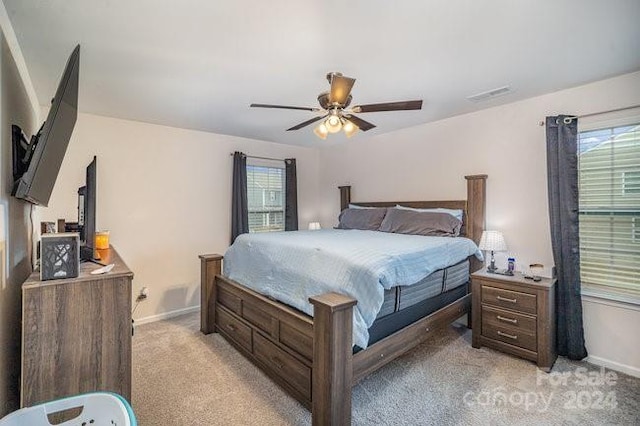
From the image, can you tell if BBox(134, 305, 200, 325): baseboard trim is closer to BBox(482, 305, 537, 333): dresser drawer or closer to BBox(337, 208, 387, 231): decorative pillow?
BBox(337, 208, 387, 231): decorative pillow

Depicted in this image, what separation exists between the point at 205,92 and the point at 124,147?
1.51m

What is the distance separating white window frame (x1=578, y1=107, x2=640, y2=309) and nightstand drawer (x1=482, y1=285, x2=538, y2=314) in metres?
0.59

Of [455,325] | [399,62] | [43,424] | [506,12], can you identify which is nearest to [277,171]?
[399,62]

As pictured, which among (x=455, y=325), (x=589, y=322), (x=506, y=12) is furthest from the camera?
(x=455, y=325)

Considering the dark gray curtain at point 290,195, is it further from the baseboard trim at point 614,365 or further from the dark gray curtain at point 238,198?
the baseboard trim at point 614,365

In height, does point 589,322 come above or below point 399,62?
below

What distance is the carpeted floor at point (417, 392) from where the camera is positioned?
6.31 feet

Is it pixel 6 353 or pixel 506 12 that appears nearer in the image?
pixel 6 353

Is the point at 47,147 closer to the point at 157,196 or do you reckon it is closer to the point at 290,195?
the point at 157,196

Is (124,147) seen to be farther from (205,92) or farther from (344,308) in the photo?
(344,308)

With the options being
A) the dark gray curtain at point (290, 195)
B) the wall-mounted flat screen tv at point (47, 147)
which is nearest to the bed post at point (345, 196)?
the dark gray curtain at point (290, 195)

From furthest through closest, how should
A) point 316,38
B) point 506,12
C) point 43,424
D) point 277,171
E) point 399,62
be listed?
point 277,171 < point 399,62 < point 316,38 < point 506,12 < point 43,424

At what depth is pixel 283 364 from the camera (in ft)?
7.00

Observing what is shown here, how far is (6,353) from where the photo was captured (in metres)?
1.45
